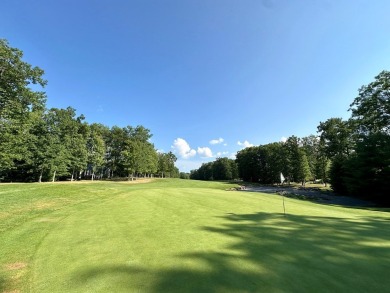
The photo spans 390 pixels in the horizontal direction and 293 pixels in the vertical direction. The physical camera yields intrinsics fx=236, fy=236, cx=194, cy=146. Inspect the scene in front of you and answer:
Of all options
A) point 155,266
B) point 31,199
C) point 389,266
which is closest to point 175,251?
point 155,266

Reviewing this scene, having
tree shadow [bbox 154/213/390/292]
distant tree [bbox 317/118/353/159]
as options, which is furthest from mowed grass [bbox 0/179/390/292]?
distant tree [bbox 317/118/353/159]

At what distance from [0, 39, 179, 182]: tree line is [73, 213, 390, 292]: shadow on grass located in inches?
1064

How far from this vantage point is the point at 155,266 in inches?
190

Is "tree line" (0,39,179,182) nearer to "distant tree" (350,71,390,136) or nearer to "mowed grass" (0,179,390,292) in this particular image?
"mowed grass" (0,179,390,292)

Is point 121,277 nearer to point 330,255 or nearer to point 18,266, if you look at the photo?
point 18,266

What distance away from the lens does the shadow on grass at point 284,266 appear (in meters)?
3.88

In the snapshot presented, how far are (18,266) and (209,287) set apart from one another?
4555mm

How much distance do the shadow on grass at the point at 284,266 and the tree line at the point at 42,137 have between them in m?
27.0

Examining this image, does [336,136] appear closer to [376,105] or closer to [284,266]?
[376,105]

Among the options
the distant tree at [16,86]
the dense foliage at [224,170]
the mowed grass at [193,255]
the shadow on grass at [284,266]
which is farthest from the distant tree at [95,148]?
the dense foliage at [224,170]

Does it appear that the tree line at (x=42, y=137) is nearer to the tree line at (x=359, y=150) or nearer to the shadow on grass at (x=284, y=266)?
the shadow on grass at (x=284, y=266)

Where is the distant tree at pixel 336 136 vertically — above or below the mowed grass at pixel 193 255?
above

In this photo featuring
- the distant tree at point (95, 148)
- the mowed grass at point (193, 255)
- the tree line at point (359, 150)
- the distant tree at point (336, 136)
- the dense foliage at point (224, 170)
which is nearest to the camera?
the mowed grass at point (193, 255)

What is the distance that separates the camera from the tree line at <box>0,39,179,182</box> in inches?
956
